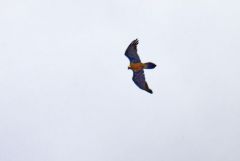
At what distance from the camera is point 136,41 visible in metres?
45.4

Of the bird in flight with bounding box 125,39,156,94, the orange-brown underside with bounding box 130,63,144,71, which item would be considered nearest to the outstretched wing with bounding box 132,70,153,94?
the bird in flight with bounding box 125,39,156,94

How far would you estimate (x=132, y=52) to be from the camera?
45.5 metres

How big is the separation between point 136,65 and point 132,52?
1475mm

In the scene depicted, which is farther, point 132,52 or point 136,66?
point 136,66

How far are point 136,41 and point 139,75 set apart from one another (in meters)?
3.85

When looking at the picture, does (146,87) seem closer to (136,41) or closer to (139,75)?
(139,75)

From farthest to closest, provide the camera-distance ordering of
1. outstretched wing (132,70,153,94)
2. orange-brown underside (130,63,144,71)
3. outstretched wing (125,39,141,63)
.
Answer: outstretched wing (132,70,153,94), orange-brown underside (130,63,144,71), outstretched wing (125,39,141,63)

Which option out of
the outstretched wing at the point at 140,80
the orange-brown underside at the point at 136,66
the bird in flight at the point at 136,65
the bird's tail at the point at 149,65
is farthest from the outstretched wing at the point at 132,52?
the outstretched wing at the point at 140,80

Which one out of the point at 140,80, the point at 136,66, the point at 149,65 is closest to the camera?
the point at 149,65

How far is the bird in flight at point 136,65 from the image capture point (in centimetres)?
4528

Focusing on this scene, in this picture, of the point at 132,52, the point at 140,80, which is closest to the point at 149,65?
the point at 132,52

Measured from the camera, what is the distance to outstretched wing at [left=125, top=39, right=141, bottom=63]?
45269 millimetres

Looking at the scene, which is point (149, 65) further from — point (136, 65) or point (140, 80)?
point (140, 80)

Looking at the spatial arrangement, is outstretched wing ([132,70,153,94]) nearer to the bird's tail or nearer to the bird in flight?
the bird in flight
